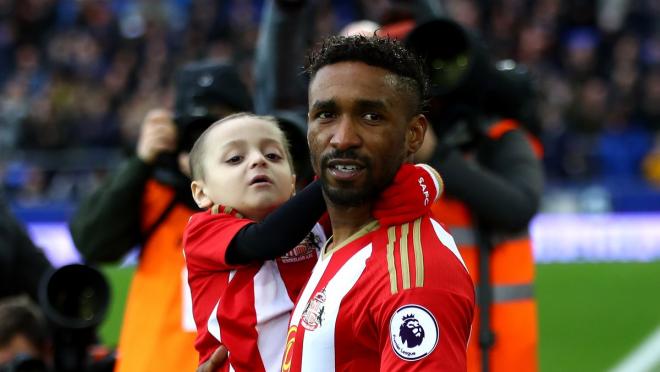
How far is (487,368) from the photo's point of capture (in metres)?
3.58

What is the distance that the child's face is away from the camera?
2793 mm

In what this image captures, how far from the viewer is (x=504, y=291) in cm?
368

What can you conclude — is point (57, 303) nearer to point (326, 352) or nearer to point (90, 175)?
point (326, 352)

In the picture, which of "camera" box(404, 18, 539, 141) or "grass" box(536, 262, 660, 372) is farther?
"grass" box(536, 262, 660, 372)

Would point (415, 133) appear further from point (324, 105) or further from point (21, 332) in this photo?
point (21, 332)

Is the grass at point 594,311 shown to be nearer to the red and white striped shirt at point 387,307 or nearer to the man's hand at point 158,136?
the man's hand at point 158,136

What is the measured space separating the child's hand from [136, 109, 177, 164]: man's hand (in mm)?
1513

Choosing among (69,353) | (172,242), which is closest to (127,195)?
(172,242)

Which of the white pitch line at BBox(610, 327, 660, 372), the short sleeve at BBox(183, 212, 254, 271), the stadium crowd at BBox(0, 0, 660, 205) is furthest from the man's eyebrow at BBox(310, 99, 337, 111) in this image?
the stadium crowd at BBox(0, 0, 660, 205)

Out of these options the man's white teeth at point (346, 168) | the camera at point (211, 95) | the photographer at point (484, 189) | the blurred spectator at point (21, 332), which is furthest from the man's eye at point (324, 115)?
the blurred spectator at point (21, 332)

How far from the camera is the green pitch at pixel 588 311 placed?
9258 mm

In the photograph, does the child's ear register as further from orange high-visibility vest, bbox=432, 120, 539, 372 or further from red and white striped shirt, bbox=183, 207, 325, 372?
orange high-visibility vest, bbox=432, 120, 539, 372

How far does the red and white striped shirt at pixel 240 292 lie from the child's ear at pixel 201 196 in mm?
122

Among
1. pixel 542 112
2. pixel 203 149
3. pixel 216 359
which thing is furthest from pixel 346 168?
pixel 542 112
